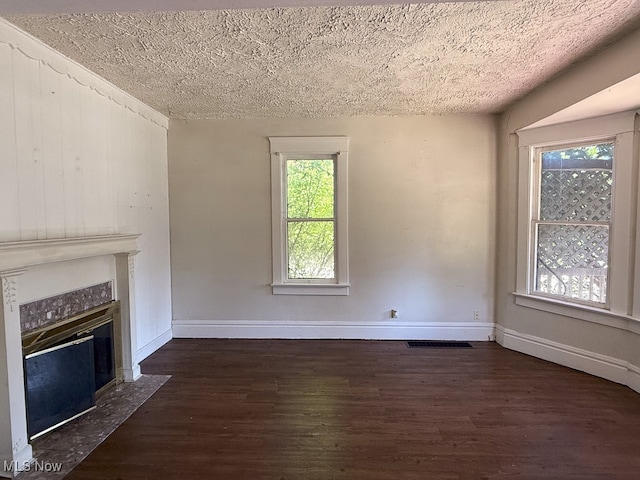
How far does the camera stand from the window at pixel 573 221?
3189mm

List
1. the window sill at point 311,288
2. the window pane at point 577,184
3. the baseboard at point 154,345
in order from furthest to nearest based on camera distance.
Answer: the window sill at point 311,288, the baseboard at point 154,345, the window pane at point 577,184

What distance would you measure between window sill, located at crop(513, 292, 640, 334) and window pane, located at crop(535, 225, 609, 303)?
0.40ft

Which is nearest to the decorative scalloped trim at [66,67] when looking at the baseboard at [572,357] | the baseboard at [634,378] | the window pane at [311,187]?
the window pane at [311,187]

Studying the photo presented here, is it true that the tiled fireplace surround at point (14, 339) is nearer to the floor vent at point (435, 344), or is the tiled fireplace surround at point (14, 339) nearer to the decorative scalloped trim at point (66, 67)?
the decorative scalloped trim at point (66, 67)

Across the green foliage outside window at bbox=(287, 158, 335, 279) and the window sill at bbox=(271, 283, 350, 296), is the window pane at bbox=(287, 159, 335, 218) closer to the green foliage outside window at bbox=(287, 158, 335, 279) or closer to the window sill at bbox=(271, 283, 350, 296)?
the green foliage outside window at bbox=(287, 158, 335, 279)

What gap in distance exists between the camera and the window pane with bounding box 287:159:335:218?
165 inches

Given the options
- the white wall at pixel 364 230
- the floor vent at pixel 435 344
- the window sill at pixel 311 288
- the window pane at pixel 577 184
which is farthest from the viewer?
the window sill at pixel 311 288

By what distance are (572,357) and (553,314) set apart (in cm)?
41

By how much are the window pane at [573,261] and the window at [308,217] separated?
6.69 feet

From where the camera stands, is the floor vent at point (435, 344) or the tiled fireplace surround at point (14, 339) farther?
the floor vent at point (435, 344)

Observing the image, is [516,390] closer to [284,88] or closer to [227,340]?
[227,340]

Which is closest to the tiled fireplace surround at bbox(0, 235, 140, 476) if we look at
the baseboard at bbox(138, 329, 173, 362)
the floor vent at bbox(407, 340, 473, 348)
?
the baseboard at bbox(138, 329, 173, 362)

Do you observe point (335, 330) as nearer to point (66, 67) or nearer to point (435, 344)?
point (435, 344)

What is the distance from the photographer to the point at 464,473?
6.47 feet
